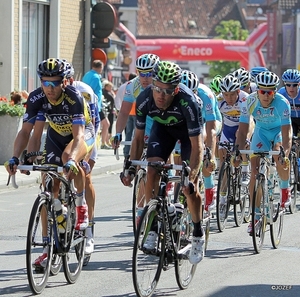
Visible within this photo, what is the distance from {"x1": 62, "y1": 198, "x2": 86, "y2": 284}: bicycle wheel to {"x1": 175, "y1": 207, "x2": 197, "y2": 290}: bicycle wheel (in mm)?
873

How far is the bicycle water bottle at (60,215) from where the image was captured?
26.1 ft

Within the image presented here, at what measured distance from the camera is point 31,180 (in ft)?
55.2

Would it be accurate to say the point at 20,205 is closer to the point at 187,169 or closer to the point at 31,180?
the point at 31,180

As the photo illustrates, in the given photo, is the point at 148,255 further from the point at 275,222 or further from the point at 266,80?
the point at 266,80

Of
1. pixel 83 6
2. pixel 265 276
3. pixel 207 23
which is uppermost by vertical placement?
pixel 207 23

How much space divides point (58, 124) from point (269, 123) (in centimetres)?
348

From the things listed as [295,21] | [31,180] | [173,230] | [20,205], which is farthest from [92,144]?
[295,21]

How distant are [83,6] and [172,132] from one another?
17873mm

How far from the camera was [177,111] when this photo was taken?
818cm

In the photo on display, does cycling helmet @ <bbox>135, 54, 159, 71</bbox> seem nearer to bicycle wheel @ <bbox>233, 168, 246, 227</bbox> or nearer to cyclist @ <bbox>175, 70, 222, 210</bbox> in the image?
cyclist @ <bbox>175, 70, 222, 210</bbox>

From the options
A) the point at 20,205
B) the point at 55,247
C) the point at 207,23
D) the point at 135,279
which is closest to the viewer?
the point at 135,279

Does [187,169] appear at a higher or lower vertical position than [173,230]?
higher

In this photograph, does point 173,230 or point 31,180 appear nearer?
point 173,230

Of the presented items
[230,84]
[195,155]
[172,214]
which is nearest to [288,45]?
→ [230,84]
